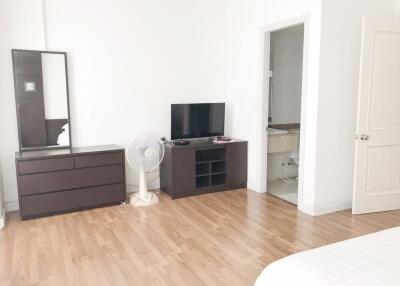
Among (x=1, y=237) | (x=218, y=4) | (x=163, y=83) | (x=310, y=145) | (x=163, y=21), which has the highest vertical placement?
(x=218, y=4)

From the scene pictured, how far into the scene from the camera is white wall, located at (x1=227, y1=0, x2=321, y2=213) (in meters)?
3.62

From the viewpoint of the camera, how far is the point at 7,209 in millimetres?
3955

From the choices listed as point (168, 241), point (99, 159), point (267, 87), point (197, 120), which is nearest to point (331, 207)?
point (267, 87)

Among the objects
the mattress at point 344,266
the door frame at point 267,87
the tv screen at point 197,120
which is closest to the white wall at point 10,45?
the tv screen at point 197,120

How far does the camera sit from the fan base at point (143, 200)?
4156 mm

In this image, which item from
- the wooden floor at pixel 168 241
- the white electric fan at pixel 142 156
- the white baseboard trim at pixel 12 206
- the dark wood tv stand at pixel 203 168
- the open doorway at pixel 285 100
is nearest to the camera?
the wooden floor at pixel 168 241

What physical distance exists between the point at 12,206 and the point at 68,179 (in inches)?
33.2

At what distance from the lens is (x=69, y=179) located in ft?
12.4

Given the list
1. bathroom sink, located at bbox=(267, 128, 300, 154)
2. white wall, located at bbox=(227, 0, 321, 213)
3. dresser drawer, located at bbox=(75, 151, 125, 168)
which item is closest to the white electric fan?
dresser drawer, located at bbox=(75, 151, 125, 168)

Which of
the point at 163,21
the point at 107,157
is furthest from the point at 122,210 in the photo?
the point at 163,21

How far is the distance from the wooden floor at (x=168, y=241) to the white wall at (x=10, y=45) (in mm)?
749

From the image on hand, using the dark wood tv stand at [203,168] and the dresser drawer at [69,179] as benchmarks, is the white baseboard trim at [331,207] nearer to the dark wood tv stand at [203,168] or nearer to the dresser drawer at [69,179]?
the dark wood tv stand at [203,168]

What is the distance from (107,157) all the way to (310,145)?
2345 millimetres

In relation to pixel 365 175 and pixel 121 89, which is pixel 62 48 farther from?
pixel 365 175
